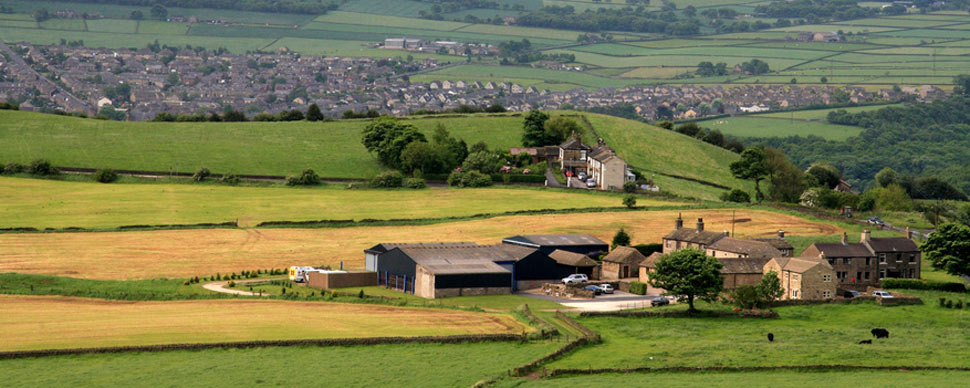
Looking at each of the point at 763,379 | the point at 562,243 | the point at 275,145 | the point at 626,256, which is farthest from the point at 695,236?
the point at 275,145

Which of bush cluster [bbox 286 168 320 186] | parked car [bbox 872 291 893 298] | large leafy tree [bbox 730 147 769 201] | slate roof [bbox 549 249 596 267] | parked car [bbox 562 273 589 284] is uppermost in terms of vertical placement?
large leafy tree [bbox 730 147 769 201]

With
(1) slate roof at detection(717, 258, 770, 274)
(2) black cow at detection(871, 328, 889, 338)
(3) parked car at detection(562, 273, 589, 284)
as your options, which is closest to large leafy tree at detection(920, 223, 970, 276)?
(1) slate roof at detection(717, 258, 770, 274)

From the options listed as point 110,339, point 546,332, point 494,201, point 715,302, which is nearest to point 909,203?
point 494,201

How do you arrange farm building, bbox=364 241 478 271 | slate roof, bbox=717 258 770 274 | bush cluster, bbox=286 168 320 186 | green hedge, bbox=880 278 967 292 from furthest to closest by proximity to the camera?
bush cluster, bbox=286 168 320 186 → farm building, bbox=364 241 478 271 → slate roof, bbox=717 258 770 274 → green hedge, bbox=880 278 967 292

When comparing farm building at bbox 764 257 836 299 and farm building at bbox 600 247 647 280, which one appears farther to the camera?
farm building at bbox 600 247 647 280

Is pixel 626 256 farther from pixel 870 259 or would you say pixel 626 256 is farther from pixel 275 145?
pixel 275 145

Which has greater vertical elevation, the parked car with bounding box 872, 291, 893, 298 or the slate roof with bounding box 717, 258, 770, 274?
the slate roof with bounding box 717, 258, 770, 274

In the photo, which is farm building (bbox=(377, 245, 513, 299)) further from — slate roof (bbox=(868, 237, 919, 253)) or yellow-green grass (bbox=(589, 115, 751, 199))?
yellow-green grass (bbox=(589, 115, 751, 199))
